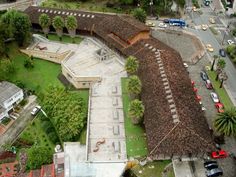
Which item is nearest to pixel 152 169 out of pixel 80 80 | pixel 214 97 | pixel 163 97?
pixel 163 97

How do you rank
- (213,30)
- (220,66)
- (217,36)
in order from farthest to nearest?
(213,30) → (217,36) → (220,66)

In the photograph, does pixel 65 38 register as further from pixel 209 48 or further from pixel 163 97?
pixel 163 97

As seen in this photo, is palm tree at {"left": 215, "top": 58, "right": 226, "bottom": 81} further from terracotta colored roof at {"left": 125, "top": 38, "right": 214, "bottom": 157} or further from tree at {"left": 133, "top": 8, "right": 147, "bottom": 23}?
tree at {"left": 133, "top": 8, "right": 147, "bottom": 23}

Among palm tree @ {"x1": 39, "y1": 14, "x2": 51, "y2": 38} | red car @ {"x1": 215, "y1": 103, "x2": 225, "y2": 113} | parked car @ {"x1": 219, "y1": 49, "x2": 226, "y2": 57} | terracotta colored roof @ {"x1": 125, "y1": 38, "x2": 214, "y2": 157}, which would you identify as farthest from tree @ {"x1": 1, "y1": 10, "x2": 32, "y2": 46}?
red car @ {"x1": 215, "y1": 103, "x2": 225, "y2": 113}

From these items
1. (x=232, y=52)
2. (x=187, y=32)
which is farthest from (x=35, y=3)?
(x=232, y=52)

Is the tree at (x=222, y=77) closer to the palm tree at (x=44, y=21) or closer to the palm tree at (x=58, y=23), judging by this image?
the palm tree at (x=58, y=23)

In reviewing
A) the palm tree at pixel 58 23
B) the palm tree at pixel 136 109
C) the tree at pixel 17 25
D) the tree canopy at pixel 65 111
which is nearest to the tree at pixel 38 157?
the tree canopy at pixel 65 111
